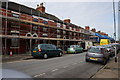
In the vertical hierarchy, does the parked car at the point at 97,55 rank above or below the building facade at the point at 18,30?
below

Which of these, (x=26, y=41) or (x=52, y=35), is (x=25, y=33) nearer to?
(x=26, y=41)

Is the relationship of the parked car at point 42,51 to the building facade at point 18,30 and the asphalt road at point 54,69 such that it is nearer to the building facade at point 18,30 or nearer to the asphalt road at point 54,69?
the building facade at point 18,30

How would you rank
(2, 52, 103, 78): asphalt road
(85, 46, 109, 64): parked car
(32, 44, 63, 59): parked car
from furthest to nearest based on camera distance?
(32, 44, 63, 59): parked car → (85, 46, 109, 64): parked car → (2, 52, 103, 78): asphalt road

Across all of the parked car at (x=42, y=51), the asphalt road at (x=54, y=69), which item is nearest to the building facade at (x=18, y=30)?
the parked car at (x=42, y=51)

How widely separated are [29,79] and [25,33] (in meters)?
12.3

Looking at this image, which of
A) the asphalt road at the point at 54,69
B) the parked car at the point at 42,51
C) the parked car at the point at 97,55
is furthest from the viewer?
the parked car at the point at 42,51

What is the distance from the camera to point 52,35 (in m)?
21.2

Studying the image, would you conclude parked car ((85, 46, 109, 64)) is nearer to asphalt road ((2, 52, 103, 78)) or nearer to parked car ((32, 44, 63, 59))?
asphalt road ((2, 52, 103, 78))

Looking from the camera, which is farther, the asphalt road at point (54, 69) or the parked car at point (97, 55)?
the parked car at point (97, 55)

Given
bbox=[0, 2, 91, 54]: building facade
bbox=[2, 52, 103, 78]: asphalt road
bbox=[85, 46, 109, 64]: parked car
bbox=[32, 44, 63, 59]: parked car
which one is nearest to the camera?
bbox=[2, 52, 103, 78]: asphalt road

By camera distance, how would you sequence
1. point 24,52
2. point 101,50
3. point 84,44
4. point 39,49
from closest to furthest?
point 101,50 → point 39,49 → point 24,52 → point 84,44

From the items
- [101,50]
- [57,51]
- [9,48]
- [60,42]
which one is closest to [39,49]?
[57,51]

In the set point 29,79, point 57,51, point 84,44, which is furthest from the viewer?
point 84,44

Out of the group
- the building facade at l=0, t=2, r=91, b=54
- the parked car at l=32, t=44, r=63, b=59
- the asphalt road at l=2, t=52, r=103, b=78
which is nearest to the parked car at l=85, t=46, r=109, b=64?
the asphalt road at l=2, t=52, r=103, b=78
